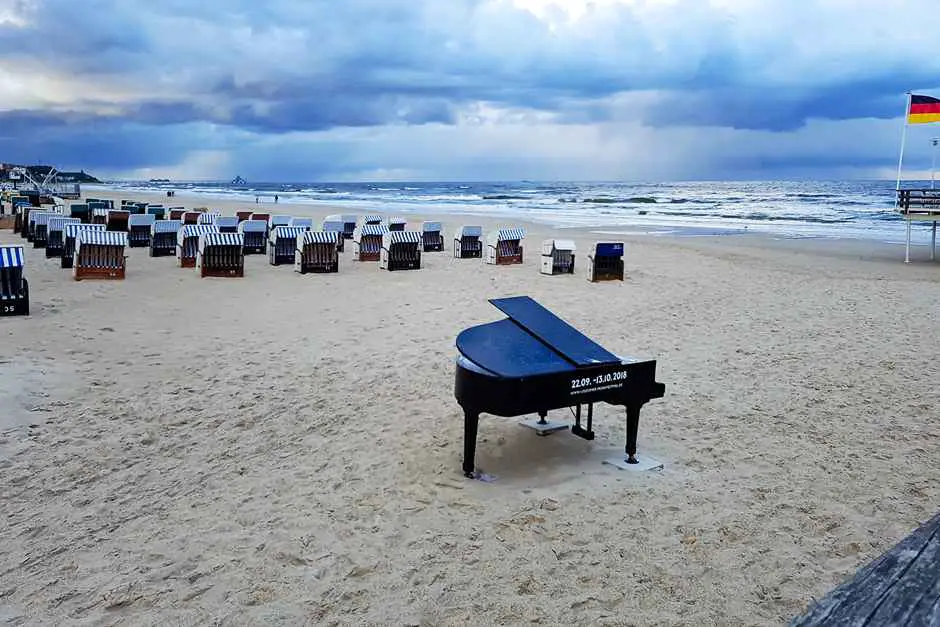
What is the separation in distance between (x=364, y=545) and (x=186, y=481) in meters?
1.57

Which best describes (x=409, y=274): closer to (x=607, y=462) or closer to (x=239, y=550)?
(x=607, y=462)

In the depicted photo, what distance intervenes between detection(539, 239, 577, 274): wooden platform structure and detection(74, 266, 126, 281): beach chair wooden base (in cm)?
861

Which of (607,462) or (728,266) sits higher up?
(728,266)

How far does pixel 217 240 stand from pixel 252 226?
4.50 metres

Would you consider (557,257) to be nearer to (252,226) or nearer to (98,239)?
(252,226)

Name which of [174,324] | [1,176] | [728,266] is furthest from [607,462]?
[1,176]

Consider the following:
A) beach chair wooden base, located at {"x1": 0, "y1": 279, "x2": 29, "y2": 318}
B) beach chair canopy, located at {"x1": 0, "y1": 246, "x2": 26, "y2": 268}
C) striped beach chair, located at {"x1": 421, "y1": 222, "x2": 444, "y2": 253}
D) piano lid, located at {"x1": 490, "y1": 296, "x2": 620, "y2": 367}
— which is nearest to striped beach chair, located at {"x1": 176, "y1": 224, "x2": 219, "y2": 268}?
beach chair wooden base, located at {"x1": 0, "y1": 279, "x2": 29, "y2": 318}

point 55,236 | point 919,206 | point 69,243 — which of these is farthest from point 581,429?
point 919,206

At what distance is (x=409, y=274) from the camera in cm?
1553

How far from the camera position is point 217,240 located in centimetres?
1437

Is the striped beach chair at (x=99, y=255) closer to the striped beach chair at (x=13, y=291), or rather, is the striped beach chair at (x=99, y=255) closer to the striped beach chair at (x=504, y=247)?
the striped beach chair at (x=13, y=291)

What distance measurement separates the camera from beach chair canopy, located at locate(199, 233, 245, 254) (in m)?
14.3

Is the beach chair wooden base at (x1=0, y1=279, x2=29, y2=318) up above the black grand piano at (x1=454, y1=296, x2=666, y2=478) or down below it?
below

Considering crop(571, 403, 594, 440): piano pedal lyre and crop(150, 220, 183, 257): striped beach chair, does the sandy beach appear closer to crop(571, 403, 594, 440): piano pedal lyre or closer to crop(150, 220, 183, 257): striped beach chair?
crop(571, 403, 594, 440): piano pedal lyre
